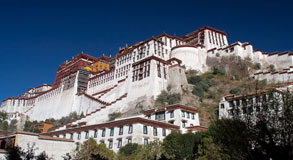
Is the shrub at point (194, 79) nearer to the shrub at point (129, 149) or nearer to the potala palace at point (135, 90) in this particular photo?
the potala palace at point (135, 90)

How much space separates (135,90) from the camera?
50.5 metres

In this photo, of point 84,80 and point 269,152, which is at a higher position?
point 84,80

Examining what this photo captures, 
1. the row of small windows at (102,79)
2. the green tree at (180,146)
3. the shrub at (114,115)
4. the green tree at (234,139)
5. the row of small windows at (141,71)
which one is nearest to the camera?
the green tree at (234,139)

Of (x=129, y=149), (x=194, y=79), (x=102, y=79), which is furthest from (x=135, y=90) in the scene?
(x=129, y=149)

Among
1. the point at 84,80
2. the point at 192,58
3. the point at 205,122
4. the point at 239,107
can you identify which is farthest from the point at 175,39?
the point at 239,107

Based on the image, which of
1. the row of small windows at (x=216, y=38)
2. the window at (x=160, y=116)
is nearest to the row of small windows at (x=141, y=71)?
the window at (x=160, y=116)

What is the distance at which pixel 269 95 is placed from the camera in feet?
43.4

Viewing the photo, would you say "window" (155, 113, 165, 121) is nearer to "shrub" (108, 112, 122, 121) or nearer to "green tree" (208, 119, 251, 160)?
"shrub" (108, 112, 122, 121)

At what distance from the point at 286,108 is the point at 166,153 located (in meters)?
14.9

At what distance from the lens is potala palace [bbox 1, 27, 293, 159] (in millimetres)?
32344

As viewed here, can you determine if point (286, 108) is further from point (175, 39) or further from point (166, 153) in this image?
point (175, 39)

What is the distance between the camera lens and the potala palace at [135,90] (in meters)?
32.3

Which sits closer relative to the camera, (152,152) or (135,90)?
(152,152)

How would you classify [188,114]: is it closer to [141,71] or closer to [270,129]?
[141,71]
